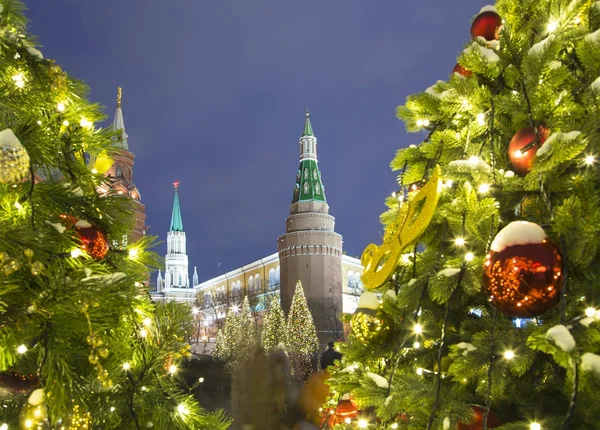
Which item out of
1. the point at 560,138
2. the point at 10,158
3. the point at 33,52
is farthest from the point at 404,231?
the point at 33,52

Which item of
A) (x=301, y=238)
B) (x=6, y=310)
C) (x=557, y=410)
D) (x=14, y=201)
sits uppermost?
(x=301, y=238)

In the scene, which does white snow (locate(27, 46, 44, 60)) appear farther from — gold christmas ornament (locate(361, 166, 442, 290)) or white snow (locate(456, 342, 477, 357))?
white snow (locate(456, 342, 477, 357))

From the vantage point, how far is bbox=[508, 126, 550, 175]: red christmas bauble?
1395 mm

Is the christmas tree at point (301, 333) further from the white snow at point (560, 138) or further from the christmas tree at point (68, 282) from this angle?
the white snow at point (560, 138)

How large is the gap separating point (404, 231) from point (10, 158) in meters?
1.16

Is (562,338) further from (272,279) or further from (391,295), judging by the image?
(272,279)

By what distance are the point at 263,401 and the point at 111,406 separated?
12.4 feet

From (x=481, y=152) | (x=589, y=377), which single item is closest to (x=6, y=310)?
(x=589, y=377)

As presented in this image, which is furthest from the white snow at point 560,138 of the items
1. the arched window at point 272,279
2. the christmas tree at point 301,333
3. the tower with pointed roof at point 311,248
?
the arched window at point 272,279

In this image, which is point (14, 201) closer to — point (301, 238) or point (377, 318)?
point (377, 318)

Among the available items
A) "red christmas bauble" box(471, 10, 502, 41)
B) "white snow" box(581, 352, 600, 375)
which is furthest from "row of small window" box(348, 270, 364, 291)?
"white snow" box(581, 352, 600, 375)

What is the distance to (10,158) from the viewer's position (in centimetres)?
118

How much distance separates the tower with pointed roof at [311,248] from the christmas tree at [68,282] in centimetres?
2609

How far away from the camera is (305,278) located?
2862cm
